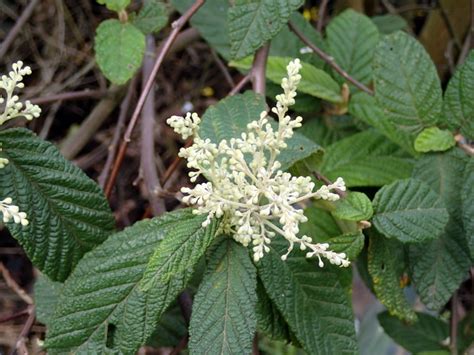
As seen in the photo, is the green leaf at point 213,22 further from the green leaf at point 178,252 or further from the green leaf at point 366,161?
the green leaf at point 178,252

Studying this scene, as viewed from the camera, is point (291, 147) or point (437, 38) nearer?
point (291, 147)

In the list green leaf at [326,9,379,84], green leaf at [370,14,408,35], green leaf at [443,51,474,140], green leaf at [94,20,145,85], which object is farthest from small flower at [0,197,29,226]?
green leaf at [370,14,408,35]

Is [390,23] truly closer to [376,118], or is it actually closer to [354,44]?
[354,44]

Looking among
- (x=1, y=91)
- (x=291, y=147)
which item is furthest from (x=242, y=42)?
(x=1, y=91)

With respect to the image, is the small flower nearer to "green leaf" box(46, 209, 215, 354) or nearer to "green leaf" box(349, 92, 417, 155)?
"green leaf" box(46, 209, 215, 354)

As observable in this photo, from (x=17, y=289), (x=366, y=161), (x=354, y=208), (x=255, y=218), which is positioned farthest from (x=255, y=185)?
(x=17, y=289)

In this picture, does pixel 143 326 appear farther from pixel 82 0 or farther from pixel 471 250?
pixel 82 0

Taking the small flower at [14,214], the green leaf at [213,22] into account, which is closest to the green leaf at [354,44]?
the green leaf at [213,22]
